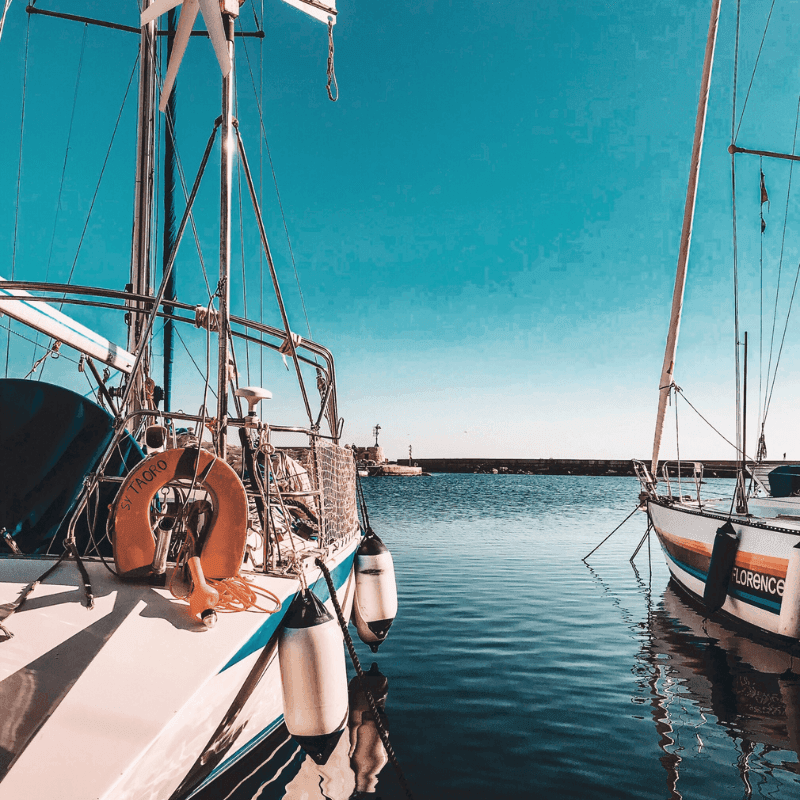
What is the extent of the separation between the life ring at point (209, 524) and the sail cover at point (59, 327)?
2.46 metres

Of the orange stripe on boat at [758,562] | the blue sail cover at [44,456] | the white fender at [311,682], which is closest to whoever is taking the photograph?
the white fender at [311,682]

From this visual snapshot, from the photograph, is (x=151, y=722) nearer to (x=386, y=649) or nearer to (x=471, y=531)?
(x=386, y=649)

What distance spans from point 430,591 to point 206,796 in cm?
816

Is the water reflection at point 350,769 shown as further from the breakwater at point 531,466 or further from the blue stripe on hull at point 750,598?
the breakwater at point 531,466

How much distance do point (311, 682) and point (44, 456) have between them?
3061 millimetres

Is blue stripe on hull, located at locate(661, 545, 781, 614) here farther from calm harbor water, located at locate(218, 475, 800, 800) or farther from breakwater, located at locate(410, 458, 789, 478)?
breakwater, located at locate(410, 458, 789, 478)

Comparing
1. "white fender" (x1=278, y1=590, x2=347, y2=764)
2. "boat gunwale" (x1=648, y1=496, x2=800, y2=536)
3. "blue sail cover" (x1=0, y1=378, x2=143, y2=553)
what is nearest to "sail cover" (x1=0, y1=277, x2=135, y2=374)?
"blue sail cover" (x1=0, y1=378, x2=143, y2=553)

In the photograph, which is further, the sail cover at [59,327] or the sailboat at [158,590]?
the sail cover at [59,327]

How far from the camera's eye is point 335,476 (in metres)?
6.50

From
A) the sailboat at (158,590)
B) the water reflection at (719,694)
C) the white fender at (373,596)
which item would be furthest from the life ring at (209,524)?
the water reflection at (719,694)

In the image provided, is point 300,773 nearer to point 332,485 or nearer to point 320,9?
point 332,485

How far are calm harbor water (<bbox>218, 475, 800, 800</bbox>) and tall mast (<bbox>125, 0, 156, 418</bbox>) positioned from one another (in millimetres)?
6066

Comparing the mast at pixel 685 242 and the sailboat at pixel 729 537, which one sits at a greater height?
the mast at pixel 685 242

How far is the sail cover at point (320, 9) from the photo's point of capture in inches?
238
